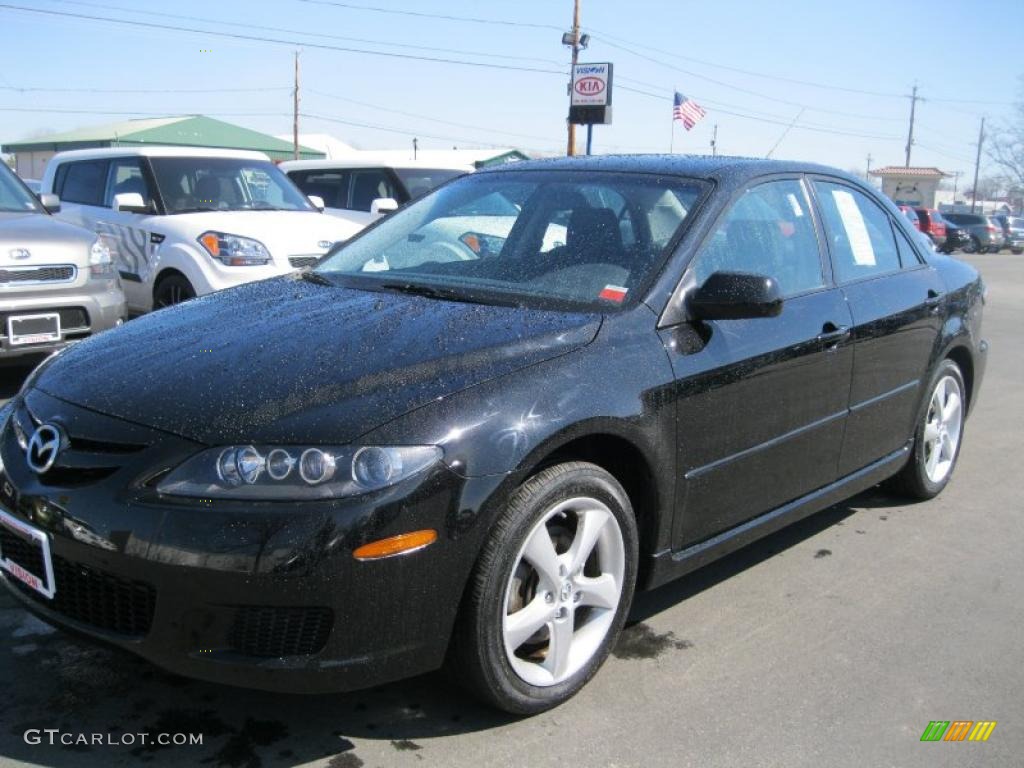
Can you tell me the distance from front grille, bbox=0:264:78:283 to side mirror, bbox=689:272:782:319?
4.69 metres

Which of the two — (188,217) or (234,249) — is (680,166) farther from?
(188,217)

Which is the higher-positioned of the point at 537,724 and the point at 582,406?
the point at 582,406

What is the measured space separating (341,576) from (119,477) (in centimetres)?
62

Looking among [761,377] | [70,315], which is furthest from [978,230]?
[761,377]

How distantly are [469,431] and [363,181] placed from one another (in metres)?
9.29

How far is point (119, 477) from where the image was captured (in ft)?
7.95

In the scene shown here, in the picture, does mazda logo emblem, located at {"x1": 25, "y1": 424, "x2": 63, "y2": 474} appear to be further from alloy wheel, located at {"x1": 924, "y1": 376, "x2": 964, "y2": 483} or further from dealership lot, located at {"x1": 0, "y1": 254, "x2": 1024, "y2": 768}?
alloy wheel, located at {"x1": 924, "y1": 376, "x2": 964, "y2": 483}

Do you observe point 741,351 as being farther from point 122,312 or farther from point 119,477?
point 122,312

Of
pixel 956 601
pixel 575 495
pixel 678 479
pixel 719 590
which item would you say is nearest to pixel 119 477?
pixel 575 495

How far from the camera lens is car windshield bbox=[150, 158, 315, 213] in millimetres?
8375

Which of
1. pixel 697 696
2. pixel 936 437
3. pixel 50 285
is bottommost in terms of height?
pixel 697 696

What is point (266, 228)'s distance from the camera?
789cm

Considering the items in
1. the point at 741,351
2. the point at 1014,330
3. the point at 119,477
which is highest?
the point at 741,351

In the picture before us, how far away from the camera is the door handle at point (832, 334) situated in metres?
3.71
